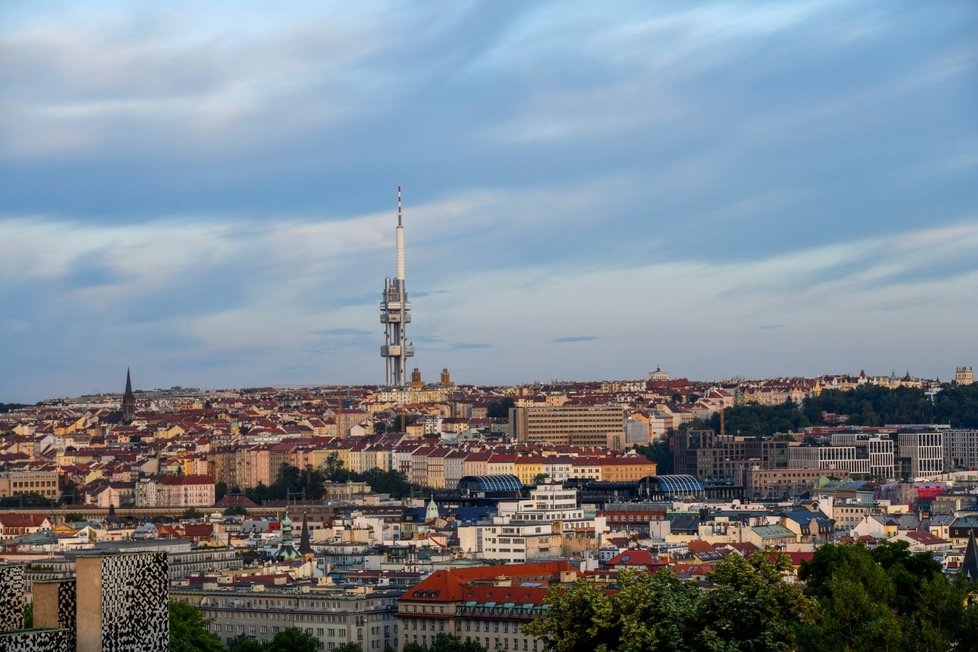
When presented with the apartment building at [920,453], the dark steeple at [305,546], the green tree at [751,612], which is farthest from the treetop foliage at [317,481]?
the green tree at [751,612]

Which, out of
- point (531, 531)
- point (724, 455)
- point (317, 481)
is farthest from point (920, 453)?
point (531, 531)

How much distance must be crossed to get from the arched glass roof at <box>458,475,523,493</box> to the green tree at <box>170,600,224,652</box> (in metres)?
60.2

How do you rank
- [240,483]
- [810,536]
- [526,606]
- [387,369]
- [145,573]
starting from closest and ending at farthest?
[145,573]
[526,606]
[810,536]
[240,483]
[387,369]

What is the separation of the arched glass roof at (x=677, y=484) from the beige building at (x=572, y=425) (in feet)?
103

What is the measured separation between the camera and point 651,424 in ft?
470

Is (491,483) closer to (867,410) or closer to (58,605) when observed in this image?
(867,410)

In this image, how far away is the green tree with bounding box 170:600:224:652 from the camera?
113ft

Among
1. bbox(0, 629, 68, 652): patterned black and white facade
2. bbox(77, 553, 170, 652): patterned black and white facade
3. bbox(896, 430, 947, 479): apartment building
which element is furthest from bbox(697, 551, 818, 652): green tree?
bbox(896, 430, 947, 479): apartment building

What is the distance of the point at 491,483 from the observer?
330 ft

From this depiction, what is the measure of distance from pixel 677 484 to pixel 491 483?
8.80 meters

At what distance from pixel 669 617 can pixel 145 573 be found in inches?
375

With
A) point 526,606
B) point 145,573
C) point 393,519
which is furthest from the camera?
point 393,519

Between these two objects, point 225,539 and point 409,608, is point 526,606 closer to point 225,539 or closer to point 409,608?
point 409,608

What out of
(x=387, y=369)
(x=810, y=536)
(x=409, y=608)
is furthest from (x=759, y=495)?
(x=409, y=608)
